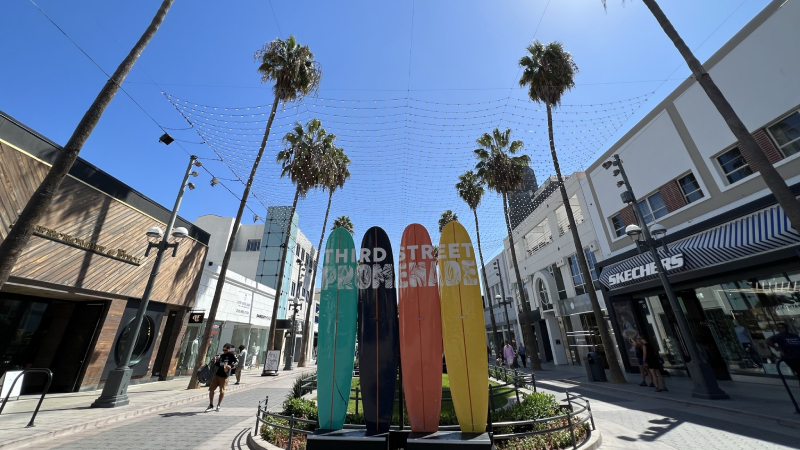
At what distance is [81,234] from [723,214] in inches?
831

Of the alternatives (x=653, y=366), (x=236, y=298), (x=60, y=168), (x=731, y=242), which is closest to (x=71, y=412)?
(x=60, y=168)

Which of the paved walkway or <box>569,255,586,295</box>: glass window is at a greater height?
<box>569,255,586,295</box>: glass window

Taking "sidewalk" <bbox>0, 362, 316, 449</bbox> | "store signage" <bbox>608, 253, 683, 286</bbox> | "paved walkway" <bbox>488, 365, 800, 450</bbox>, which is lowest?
"paved walkway" <bbox>488, 365, 800, 450</bbox>

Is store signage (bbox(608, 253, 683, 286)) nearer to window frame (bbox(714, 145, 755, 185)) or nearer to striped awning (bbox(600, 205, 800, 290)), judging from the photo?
striped awning (bbox(600, 205, 800, 290))

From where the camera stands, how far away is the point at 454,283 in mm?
5273

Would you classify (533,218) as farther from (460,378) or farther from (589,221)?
(460,378)

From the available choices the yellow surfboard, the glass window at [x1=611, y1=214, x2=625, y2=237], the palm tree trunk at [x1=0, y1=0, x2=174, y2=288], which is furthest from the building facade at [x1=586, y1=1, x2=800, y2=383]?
the palm tree trunk at [x1=0, y1=0, x2=174, y2=288]

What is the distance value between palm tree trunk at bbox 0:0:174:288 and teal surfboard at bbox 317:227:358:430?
4462mm

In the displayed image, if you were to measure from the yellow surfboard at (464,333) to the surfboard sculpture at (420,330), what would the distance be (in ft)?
0.58

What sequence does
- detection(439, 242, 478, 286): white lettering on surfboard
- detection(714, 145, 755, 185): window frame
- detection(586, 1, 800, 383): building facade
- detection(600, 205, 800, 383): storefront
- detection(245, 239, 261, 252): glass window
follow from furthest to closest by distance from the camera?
detection(245, 239, 261, 252): glass window → detection(714, 145, 755, 185): window frame → detection(600, 205, 800, 383): storefront → detection(586, 1, 800, 383): building facade → detection(439, 242, 478, 286): white lettering on surfboard

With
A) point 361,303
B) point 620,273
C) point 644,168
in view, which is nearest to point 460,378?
point 361,303

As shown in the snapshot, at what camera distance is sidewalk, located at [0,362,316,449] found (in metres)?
6.05

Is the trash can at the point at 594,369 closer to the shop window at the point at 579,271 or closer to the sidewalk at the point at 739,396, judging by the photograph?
the sidewalk at the point at 739,396

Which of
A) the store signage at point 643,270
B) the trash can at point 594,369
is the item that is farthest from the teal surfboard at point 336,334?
the store signage at point 643,270
